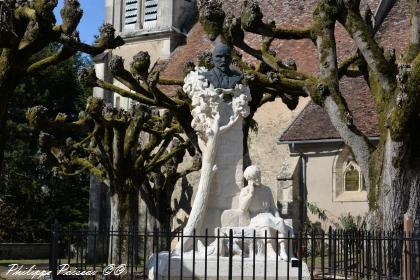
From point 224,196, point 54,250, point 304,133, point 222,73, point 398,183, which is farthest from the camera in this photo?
point 304,133

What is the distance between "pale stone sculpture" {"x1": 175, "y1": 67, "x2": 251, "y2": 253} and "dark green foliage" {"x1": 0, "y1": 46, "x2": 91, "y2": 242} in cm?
2226

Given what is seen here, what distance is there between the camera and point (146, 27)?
105 feet

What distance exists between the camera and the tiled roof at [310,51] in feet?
71.7

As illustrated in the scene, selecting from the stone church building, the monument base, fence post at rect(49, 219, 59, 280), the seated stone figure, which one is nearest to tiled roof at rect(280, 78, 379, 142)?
the stone church building

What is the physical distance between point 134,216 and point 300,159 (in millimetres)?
7153

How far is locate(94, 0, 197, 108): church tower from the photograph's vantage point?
30844 millimetres

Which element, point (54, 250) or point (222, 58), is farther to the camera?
point (222, 58)

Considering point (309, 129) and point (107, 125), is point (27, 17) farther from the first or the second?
point (309, 129)

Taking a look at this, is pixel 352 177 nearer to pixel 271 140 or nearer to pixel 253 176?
pixel 271 140

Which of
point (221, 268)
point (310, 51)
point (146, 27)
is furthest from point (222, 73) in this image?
point (146, 27)

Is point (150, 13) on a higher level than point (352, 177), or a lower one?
higher

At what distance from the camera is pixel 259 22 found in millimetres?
13602

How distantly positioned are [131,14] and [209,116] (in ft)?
78.7

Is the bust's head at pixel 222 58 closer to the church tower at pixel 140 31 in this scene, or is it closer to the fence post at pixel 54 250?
the fence post at pixel 54 250
